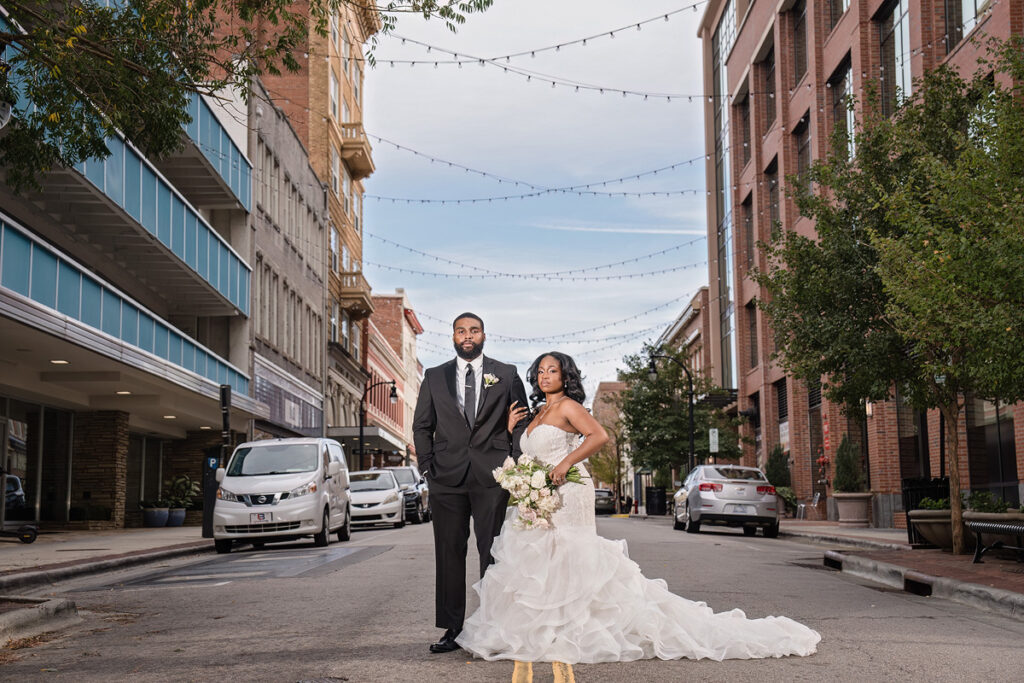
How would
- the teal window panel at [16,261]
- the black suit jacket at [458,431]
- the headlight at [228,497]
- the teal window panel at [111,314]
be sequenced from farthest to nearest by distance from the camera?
the teal window panel at [111,314]
the headlight at [228,497]
the teal window panel at [16,261]
the black suit jacket at [458,431]

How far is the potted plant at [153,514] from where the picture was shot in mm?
32125

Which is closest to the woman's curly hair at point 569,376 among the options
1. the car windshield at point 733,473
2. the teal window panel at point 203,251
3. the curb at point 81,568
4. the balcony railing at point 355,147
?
the curb at point 81,568

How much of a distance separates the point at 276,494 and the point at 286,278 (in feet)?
82.9

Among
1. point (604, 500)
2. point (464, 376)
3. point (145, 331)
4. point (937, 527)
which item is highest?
point (145, 331)

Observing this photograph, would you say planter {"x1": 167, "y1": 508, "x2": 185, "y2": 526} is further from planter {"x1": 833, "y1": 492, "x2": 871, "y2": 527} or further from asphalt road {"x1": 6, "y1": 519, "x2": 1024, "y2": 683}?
planter {"x1": 833, "y1": 492, "x2": 871, "y2": 527}

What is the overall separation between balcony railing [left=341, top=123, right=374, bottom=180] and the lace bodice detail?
53.0 m

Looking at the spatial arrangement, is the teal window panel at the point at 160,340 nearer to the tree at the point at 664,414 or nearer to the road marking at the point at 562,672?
the road marking at the point at 562,672

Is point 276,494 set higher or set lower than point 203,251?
lower

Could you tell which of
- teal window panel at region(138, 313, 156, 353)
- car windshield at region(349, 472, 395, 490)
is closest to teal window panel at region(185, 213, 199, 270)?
teal window panel at region(138, 313, 156, 353)

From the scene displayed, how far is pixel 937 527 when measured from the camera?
57.3 feet

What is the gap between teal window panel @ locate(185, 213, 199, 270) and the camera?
92.7 ft

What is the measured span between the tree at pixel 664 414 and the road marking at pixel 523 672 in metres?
43.5

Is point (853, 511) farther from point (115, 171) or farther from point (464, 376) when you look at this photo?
point (464, 376)

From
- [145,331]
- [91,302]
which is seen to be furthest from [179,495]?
[91,302]
